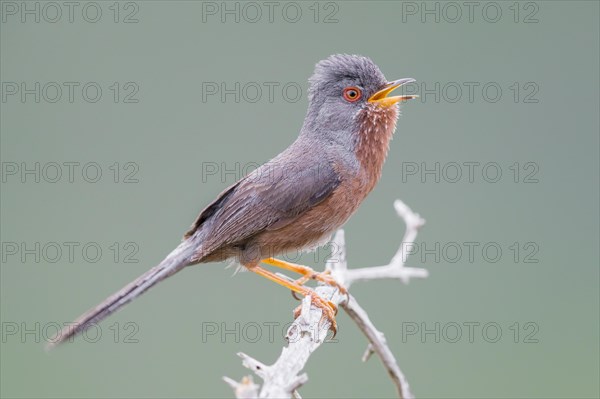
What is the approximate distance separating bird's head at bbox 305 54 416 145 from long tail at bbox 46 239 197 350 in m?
1.07

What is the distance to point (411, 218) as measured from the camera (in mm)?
4367

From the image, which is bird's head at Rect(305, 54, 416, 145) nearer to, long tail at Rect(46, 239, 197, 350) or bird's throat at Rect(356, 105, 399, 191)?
bird's throat at Rect(356, 105, 399, 191)

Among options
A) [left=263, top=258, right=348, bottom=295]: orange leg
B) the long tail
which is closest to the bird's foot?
[left=263, top=258, right=348, bottom=295]: orange leg

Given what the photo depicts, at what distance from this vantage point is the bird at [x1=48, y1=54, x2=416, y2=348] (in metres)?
3.85

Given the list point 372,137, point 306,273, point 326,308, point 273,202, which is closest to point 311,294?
point 326,308

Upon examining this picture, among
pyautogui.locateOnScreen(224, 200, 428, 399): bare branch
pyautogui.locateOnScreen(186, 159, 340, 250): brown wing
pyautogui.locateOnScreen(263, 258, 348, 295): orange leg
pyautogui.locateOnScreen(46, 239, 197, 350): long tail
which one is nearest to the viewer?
pyautogui.locateOnScreen(224, 200, 428, 399): bare branch

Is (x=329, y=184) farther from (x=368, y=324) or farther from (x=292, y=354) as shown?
(x=292, y=354)

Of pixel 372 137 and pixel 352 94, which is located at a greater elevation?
pixel 352 94

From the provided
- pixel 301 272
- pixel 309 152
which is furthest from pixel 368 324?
pixel 309 152

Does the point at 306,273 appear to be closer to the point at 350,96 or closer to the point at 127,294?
the point at 350,96

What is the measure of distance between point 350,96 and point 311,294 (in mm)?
1159

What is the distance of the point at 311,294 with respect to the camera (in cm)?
392

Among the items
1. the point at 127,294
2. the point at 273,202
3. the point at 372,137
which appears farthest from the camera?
the point at 372,137

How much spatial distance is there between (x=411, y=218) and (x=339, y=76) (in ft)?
3.28
